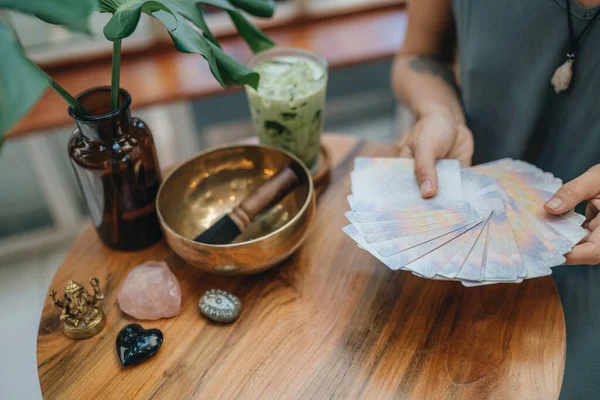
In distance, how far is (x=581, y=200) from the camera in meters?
0.79

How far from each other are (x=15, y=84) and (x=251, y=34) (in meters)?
0.53

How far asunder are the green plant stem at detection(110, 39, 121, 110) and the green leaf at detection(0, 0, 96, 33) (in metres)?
0.17

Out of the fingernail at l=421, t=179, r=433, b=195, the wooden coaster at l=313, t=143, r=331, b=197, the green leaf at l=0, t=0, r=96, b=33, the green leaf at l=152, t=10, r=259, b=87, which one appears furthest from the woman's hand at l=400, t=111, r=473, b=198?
the green leaf at l=0, t=0, r=96, b=33

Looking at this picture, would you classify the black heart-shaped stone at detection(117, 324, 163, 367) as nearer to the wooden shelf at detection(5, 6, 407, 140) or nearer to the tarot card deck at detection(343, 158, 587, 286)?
the tarot card deck at detection(343, 158, 587, 286)

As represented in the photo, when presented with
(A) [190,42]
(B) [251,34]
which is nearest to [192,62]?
(B) [251,34]

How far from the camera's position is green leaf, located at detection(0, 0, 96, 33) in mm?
533

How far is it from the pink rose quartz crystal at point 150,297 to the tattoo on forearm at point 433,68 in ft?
2.53

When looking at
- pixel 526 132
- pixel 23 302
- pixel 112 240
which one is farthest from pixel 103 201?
pixel 23 302

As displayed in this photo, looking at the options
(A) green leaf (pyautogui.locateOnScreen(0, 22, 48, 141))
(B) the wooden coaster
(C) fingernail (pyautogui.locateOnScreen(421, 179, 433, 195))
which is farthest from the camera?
(B) the wooden coaster

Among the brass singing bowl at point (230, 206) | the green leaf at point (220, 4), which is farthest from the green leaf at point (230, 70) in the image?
the brass singing bowl at point (230, 206)

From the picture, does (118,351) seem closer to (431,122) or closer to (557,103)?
(431,122)

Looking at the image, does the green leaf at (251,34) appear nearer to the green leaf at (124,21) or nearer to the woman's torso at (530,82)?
the green leaf at (124,21)

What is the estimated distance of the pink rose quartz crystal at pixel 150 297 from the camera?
A: 0.81m

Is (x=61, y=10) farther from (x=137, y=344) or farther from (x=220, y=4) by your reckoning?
(x=137, y=344)
